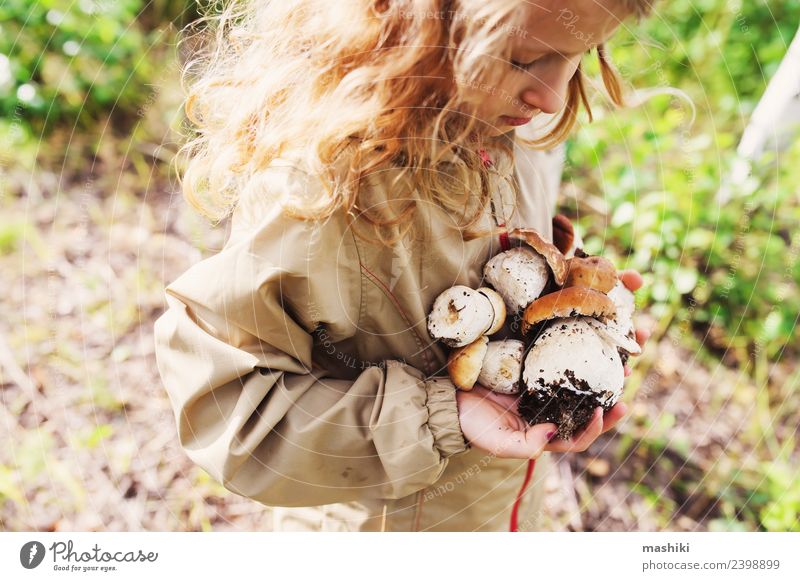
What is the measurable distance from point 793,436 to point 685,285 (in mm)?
413

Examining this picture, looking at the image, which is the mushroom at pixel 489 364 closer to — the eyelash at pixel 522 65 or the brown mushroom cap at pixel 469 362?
the brown mushroom cap at pixel 469 362

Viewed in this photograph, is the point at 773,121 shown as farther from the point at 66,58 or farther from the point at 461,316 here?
the point at 66,58

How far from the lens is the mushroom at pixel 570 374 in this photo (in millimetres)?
690

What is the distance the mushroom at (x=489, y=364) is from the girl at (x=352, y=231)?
3 cm

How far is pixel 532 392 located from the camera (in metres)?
0.71

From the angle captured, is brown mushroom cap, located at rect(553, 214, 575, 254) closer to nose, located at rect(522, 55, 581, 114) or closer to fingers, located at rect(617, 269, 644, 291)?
fingers, located at rect(617, 269, 644, 291)

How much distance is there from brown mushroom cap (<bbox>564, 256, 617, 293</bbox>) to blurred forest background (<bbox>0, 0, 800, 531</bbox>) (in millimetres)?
683

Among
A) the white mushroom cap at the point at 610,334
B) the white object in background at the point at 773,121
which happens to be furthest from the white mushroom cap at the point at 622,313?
the white object in background at the point at 773,121

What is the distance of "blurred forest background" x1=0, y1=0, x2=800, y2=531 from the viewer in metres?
1.26

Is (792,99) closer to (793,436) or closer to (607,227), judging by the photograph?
(607,227)

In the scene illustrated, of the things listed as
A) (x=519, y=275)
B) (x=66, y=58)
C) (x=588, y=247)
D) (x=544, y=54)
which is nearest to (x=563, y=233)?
(x=519, y=275)
